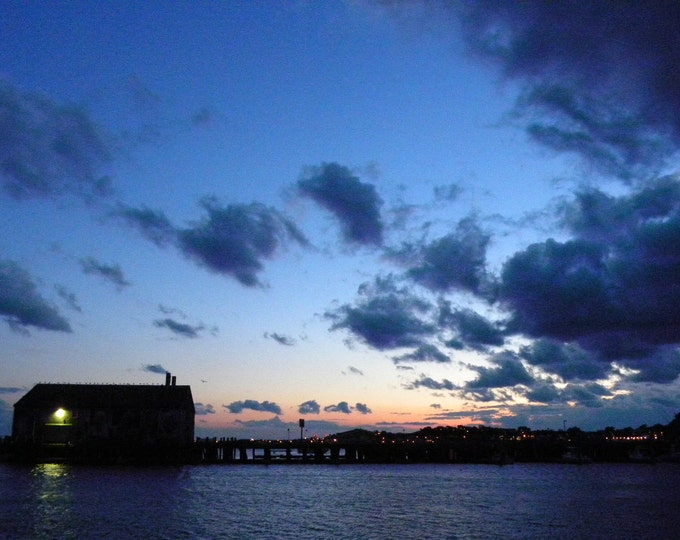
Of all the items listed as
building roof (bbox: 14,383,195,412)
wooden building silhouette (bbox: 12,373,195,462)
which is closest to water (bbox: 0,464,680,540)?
wooden building silhouette (bbox: 12,373,195,462)

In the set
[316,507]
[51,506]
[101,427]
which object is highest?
[101,427]

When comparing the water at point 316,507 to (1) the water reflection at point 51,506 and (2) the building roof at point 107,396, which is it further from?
(2) the building roof at point 107,396

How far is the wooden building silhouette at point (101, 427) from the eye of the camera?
10562 cm

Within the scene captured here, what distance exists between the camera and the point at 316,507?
5916 cm

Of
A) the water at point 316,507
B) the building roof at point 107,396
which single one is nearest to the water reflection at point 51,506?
the water at point 316,507

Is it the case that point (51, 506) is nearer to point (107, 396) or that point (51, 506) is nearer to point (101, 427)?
point (101, 427)

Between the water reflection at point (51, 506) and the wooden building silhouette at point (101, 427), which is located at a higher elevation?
the wooden building silhouette at point (101, 427)

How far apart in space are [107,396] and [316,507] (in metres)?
60.8

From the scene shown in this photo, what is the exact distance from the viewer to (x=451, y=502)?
64.7 meters

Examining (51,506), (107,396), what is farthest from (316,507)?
(107,396)

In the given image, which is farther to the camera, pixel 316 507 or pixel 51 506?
pixel 316 507

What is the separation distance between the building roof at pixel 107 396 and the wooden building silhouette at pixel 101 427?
0.47 feet

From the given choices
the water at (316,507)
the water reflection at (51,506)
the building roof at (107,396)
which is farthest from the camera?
the building roof at (107,396)

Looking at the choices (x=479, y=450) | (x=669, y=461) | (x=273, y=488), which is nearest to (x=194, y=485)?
(x=273, y=488)
